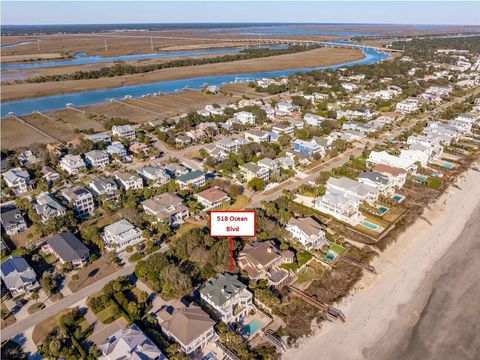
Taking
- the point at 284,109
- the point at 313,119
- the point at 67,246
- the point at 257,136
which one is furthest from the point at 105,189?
the point at 284,109

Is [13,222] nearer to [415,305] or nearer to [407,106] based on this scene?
[415,305]

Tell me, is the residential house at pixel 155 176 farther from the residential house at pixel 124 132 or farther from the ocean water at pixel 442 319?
the ocean water at pixel 442 319

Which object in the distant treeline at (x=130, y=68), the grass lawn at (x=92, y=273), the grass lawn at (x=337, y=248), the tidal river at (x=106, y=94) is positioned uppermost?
the distant treeline at (x=130, y=68)

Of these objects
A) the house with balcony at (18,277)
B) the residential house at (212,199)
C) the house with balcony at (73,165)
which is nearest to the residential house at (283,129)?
the residential house at (212,199)

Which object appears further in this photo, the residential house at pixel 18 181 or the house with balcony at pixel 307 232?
the residential house at pixel 18 181

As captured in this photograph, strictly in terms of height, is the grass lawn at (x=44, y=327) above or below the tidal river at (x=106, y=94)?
below

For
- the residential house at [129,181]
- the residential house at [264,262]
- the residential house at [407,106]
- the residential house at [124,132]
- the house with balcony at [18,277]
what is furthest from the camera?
the residential house at [407,106]
